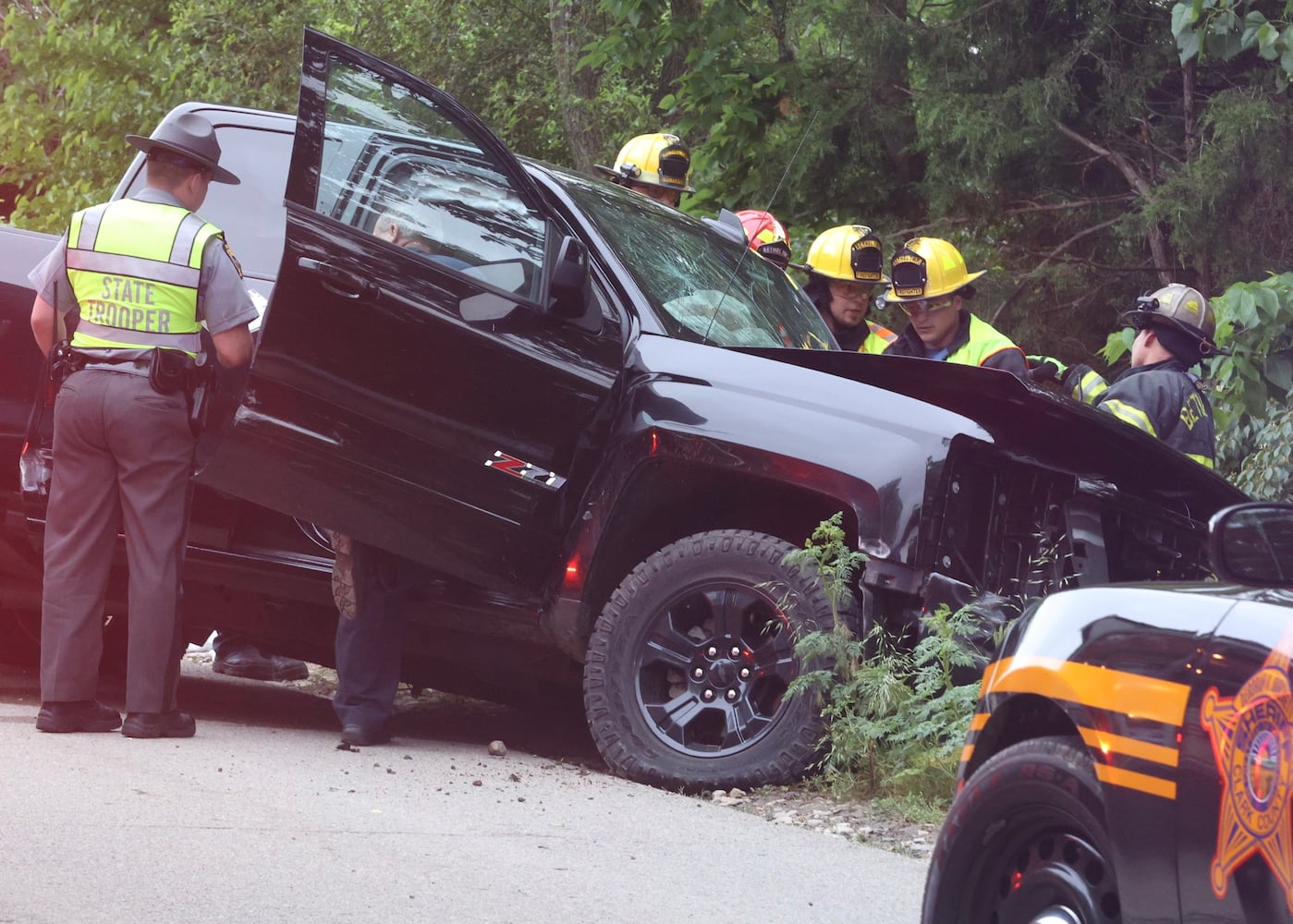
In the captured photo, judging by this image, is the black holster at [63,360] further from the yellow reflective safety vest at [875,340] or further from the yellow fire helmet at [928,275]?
the yellow reflective safety vest at [875,340]

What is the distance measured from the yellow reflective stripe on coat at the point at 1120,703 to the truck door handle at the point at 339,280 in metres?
3.32

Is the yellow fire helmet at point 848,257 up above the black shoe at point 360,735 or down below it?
above

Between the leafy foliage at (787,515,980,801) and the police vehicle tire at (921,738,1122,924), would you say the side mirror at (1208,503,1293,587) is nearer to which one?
the police vehicle tire at (921,738,1122,924)

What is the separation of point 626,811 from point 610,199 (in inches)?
94.4

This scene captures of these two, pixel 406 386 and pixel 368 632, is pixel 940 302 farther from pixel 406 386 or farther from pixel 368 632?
pixel 368 632

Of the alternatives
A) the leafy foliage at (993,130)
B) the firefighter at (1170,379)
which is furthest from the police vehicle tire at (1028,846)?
the leafy foliage at (993,130)

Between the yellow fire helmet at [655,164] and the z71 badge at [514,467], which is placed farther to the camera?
the yellow fire helmet at [655,164]

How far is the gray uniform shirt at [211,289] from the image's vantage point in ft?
20.0

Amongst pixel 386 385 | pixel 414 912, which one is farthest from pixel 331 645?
pixel 414 912

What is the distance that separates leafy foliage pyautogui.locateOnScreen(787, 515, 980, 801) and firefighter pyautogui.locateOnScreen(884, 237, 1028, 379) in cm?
209

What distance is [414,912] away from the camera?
4.11 m

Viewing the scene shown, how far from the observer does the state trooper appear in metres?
6.08

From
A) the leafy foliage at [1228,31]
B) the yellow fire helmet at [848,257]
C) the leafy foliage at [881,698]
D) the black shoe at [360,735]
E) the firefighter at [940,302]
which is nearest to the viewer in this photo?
the leafy foliage at [881,698]

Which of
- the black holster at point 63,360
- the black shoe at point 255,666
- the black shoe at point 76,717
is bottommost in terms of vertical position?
the black shoe at point 255,666
